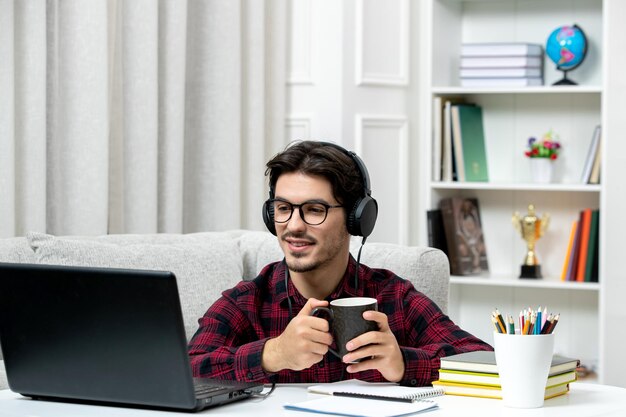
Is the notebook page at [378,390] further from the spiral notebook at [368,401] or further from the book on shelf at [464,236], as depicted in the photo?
the book on shelf at [464,236]

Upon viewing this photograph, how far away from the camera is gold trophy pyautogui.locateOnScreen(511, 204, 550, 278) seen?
148 inches

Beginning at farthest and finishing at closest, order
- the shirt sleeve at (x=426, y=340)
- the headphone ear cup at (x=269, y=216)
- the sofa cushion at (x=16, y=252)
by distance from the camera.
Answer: the sofa cushion at (x=16, y=252), the headphone ear cup at (x=269, y=216), the shirt sleeve at (x=426, y=340)

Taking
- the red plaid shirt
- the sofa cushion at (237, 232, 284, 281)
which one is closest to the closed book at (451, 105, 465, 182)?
the sofa cushion at (237, 232, 284, 281)

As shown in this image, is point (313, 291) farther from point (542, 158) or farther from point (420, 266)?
point (542, 158)

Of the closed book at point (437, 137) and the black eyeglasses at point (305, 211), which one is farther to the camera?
the closed book at point (437, 137)

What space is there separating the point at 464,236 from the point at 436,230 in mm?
140

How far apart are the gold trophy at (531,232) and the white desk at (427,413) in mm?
2311

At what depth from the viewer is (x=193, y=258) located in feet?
7.58

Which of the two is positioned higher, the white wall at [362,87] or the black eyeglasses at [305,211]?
the white wall at [362,87]

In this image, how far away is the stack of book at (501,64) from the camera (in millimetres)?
3725

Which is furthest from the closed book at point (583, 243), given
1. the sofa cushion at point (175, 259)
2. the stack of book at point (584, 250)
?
the sofa cushion at point (175, 259)

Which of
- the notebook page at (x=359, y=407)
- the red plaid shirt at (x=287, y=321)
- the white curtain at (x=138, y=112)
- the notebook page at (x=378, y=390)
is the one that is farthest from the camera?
the white curtain at (x=138, y=112)

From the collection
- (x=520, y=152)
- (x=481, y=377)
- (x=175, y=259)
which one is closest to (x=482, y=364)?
(x=481, y=377)

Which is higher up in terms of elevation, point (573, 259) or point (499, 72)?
point (499, 72)
